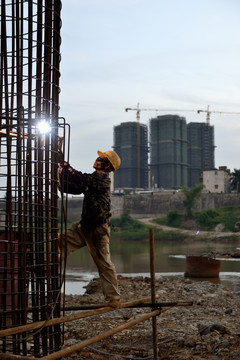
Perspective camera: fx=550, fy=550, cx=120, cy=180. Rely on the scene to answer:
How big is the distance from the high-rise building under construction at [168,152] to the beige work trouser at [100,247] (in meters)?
113

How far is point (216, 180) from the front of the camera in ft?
289

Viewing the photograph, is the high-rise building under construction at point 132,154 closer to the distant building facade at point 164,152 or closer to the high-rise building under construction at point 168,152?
the distant building facade at point 164,152

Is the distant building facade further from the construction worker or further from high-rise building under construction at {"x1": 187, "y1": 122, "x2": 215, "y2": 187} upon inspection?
the construction worker

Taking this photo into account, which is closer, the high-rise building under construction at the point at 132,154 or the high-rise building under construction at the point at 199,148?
the high-rise building under construction at the point at 132,154

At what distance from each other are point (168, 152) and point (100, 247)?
115946mm

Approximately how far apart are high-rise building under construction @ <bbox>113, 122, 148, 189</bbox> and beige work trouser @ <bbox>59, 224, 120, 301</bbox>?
11794 centimetres

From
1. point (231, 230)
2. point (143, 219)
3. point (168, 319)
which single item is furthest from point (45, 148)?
point (143, 219)

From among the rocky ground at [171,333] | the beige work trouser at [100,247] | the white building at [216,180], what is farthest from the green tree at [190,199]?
the beige work trouser at [100,247]

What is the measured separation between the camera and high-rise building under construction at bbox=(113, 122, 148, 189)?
125500 mm

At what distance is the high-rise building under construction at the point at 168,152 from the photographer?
12012cm

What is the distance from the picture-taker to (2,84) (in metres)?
4.50

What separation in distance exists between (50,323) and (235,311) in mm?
7602

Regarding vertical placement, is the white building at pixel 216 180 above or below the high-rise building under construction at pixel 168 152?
below

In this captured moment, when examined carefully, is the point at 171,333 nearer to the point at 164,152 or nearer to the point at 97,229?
the point at 97,229
